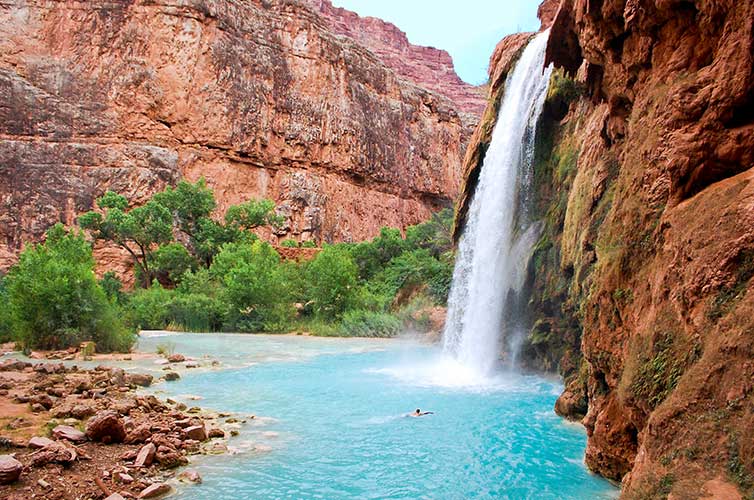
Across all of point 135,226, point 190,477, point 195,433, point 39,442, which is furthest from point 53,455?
point 135,226

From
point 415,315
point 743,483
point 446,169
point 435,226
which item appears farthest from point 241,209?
point 743,483

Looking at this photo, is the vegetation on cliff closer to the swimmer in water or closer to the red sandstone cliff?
the swimmer in water

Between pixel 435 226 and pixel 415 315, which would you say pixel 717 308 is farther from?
pixel 435 226

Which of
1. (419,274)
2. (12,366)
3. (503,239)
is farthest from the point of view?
(419,274)

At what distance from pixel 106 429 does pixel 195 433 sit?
82 cm

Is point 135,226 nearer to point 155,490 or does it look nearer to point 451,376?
point 451,376

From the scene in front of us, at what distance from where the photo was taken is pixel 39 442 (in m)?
4.22

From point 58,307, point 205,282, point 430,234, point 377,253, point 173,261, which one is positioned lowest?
point 58,307

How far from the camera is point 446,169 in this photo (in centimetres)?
4522

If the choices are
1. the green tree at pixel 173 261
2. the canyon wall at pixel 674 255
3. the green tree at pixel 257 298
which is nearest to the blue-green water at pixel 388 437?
the canyon wall at pixel 674 255

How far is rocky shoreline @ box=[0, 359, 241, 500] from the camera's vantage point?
3709 mm

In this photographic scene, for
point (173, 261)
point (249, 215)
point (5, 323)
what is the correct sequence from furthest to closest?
point (249, 215)
point (173, 261)
point (5, 323)

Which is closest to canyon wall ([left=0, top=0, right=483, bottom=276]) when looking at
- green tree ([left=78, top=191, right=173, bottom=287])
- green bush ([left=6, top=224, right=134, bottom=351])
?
green tree ([left=78, top=191, right=173, bottom=287])

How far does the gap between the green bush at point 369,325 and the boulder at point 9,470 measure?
49.0ft
